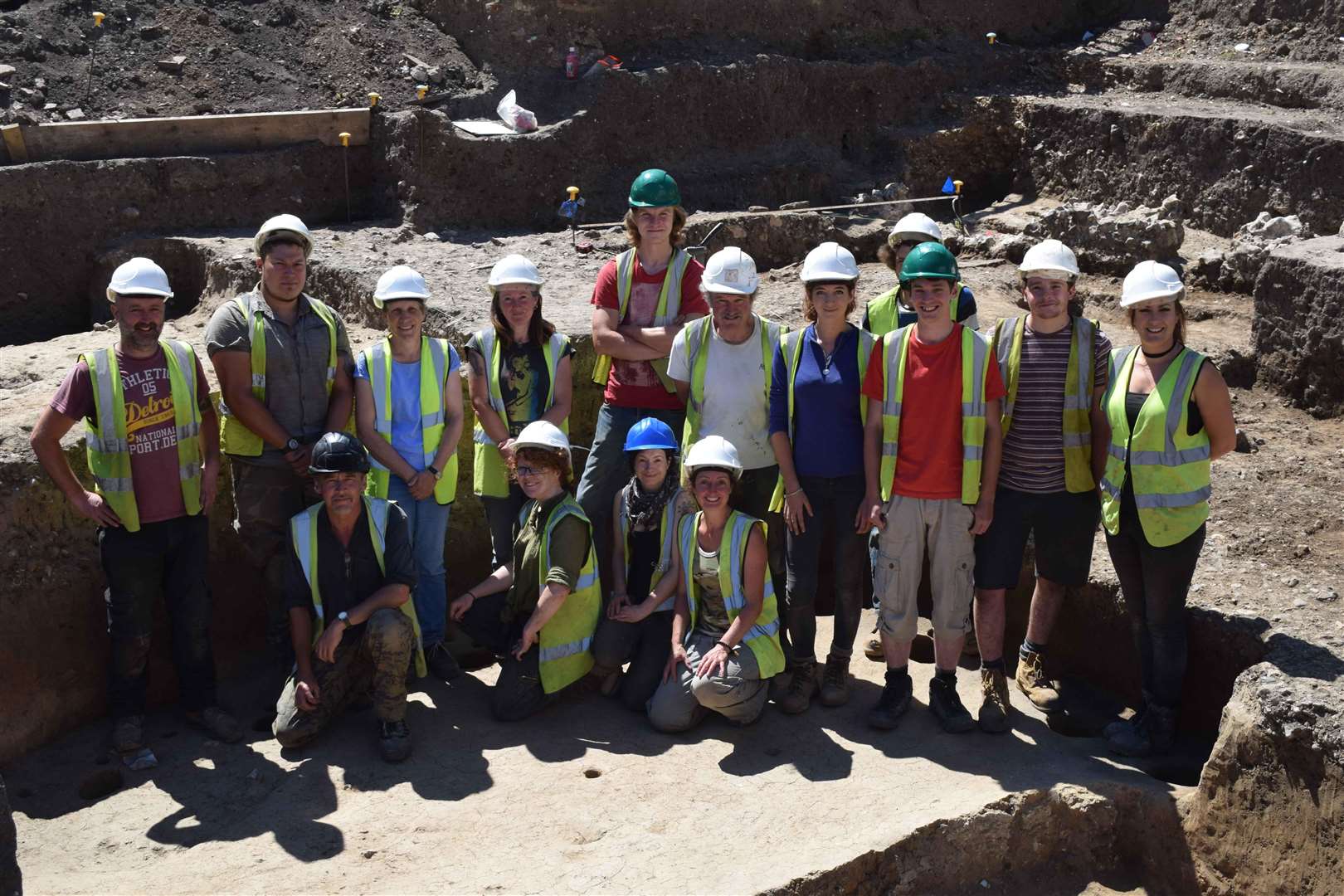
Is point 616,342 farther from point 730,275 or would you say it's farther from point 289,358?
point 289,358

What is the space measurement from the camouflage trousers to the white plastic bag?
8.33 metres

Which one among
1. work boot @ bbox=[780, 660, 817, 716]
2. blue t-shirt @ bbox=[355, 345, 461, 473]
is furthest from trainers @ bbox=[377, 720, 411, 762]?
work boot @ bbox=[780, 660, 817, 716]

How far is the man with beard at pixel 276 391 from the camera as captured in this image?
5516 mm

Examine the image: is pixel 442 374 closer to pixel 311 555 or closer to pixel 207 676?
pixel 311 555

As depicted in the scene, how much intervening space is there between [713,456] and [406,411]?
1.49 m

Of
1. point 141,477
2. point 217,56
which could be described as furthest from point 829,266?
point 217,56

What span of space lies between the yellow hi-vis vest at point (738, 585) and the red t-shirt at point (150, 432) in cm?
218

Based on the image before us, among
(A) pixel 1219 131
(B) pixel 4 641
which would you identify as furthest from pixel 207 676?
(A) pixel 1219 131

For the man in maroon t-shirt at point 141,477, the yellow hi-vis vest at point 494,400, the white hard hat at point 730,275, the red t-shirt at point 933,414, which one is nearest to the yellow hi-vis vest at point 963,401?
the red t-shirt at point 933,414

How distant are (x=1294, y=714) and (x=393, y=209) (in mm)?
9394

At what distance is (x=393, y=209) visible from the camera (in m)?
12.0

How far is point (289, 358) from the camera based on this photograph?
557cm

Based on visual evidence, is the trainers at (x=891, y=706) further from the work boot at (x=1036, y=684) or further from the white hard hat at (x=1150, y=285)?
the white hard hat at (x=1150, y=285)

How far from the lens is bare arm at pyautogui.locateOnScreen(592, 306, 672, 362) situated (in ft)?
19.0
